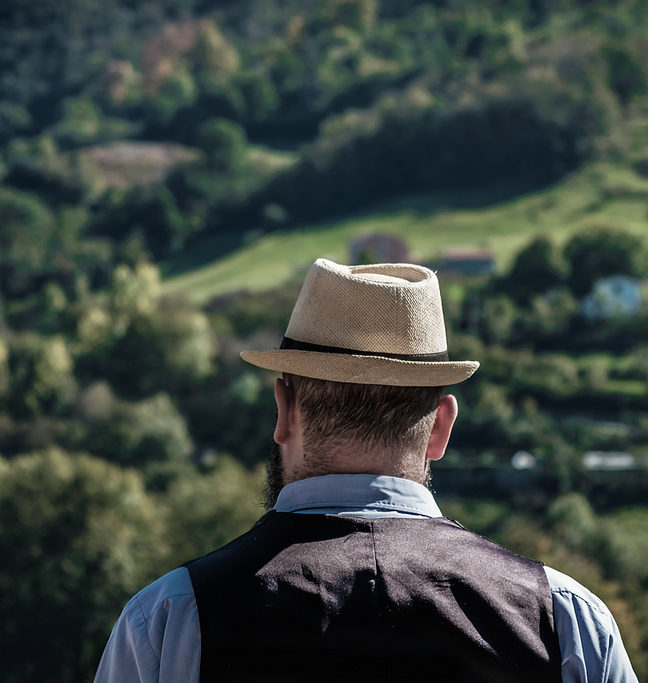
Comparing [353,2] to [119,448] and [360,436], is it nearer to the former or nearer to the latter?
[119,448]

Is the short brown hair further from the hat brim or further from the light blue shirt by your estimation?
the light blue shirt

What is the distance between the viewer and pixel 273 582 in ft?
6.28

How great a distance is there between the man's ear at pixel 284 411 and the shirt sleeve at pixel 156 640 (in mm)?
307

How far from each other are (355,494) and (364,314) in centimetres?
30

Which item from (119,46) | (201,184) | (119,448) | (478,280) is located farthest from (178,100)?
→ (119,448)

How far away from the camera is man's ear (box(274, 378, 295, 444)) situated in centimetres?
206

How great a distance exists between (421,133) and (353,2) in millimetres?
39689

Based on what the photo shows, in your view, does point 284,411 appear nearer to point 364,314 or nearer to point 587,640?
point 364,314

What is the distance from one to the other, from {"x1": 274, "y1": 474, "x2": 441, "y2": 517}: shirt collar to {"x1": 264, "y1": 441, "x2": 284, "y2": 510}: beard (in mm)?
106

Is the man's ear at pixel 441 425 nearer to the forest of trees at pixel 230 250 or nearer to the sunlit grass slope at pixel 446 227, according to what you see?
the forest of trees at pixel 230 250

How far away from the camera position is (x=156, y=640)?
186cm

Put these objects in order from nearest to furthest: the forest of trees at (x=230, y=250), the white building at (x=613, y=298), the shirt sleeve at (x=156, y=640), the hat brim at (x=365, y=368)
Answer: the shirt sleeve at (x=156, y=640), the hat brim at (x=365, y=368), the forest of trees at (x=230, y=250), the white building at (x=613, y=298)

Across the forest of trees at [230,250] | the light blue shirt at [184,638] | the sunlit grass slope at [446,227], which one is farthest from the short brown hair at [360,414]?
the sunlit grass slope at [446,227]

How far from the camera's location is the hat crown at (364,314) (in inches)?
82.4
